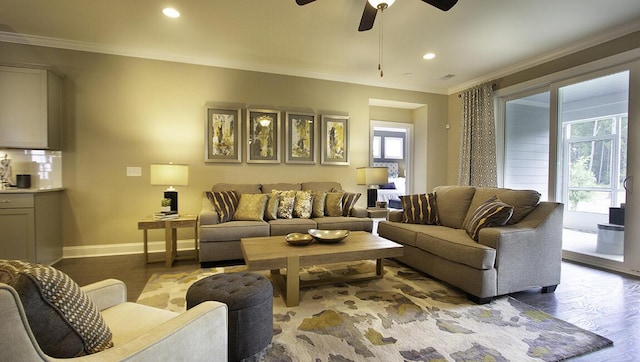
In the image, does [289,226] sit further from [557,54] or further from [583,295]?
[557,54]

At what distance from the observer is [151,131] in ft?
13.4

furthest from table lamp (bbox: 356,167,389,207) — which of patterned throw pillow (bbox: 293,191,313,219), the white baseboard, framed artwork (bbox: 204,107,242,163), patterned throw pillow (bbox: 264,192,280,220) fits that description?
the white baseboard

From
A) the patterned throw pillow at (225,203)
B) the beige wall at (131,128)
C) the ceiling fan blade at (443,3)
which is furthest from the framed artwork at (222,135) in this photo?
the ceiling fan blade at (443,3)

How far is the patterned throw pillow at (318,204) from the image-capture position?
4.13 m

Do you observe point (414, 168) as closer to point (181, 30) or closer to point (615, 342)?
point (615, 342)

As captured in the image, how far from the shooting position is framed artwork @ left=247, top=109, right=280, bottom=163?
4.48m

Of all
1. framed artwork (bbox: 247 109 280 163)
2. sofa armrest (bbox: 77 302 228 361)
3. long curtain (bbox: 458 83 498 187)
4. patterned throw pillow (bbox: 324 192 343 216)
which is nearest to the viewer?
sofa armrest (bbox: 77 302 228 361)

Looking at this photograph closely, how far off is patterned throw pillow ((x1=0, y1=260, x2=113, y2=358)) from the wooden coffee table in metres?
1.32

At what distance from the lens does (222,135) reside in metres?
4.35

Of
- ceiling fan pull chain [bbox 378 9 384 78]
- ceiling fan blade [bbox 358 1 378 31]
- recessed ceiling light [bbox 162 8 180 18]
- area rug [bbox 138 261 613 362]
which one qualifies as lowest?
area rug [bbox 138 261 613 362]

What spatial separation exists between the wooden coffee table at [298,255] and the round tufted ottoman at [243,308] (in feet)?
1.30

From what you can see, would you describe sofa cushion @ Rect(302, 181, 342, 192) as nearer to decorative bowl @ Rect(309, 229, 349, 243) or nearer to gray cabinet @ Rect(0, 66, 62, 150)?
decorative bowl @ Rect(309, 229, 349, 243)

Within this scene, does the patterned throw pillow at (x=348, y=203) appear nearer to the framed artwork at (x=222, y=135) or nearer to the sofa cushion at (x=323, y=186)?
the sofa cushion at (x=323, y=186)

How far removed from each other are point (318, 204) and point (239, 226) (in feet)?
3.97
